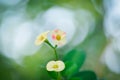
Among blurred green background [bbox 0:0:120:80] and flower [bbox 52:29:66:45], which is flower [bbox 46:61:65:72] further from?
blurred green background [bbox 0:0:120:80]

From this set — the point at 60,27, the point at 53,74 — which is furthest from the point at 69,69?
the point at 60,27

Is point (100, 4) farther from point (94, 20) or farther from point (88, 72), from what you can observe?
point (88, 72)

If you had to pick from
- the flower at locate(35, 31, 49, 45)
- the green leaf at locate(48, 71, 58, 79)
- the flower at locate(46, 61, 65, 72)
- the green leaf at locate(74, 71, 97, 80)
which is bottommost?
the green leaf at locate(74, 71, 97, 80)

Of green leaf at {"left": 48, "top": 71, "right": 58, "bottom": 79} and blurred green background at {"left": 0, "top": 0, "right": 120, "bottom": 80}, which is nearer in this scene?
green leaf at {"left": 48, "top": 71, "right": 58, "bottom": 79}

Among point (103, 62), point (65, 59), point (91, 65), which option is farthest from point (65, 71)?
point (103, 62)

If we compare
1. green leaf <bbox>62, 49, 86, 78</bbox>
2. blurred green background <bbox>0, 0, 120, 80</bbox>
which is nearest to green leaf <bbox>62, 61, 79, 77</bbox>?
green leaf <bbox>62, 49, 86, 78</bbox>

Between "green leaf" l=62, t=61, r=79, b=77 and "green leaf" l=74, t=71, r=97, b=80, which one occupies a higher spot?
"green leaf" l=62, t=61, r=79, b=77
